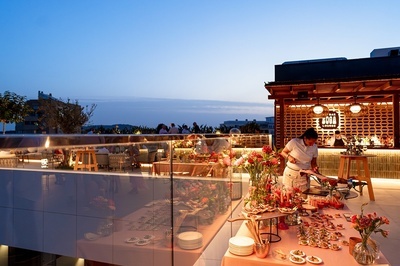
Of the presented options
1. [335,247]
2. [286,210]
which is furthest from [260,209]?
[335,247]

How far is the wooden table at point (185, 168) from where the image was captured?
2203 mm

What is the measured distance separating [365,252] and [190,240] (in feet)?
4.76

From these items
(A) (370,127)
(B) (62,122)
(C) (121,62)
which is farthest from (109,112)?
(A) (370,127)

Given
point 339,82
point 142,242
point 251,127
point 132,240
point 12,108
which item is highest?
point 339,82

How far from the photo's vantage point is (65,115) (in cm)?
1520

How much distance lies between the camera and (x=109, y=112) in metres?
62.5

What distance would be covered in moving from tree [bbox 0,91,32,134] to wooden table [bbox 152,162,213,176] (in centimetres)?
941

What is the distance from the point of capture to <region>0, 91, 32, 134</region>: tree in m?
10.00

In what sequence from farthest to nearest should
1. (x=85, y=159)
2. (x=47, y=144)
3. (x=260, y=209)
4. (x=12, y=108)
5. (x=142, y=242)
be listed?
(x=12, y=108)
(x=142, y=242)
(x=260, y=209)
(x=85, y=159)
(x=47, y=144)

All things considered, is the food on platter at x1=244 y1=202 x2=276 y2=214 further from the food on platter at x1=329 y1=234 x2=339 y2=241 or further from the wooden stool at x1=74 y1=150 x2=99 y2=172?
the wooden stool at x1=74 y1=150 x2=99 y2=172

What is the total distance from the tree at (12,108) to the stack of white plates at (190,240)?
9.64 meters

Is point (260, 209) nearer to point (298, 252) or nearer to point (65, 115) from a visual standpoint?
point (298, 252)

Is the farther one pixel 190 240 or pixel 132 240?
pixel 132 240

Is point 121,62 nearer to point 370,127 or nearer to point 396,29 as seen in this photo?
point 396,29
